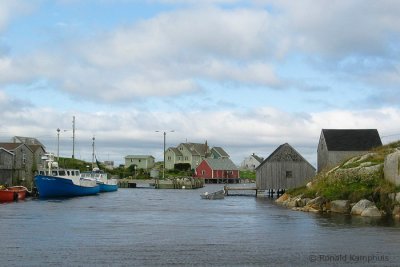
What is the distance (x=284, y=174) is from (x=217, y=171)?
74.7 meters

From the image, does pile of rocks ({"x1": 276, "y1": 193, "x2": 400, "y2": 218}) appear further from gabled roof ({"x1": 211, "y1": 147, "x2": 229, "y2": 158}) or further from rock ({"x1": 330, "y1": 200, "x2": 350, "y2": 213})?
gabled roof ({"x1": 211, "y1": 147, "x2": 229, "y2": 158})

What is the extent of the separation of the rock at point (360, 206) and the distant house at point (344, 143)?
2392 cm

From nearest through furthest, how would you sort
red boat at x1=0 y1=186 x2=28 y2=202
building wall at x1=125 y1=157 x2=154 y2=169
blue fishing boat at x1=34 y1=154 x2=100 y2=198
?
1. red boat at x1=0 y1=186 x2=28 y2=202
2. blue fishing boat at x1=34 y1=154 x2=100 y2=198
3. building wall at x1=125 y1=157 x2=154 y2=169

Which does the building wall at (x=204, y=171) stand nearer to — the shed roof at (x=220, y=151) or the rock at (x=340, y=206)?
the shed roof at (x=220, y=151)

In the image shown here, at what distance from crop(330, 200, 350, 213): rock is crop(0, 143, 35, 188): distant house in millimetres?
48398

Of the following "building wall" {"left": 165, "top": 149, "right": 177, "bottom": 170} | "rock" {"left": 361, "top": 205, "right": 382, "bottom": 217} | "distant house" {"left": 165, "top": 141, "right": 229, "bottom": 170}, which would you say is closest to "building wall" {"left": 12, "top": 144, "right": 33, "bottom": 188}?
"rock" {"left": 361, "top": 205, "right": 382, "bottom": 217}

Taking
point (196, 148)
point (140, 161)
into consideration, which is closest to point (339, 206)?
point (196, 148)

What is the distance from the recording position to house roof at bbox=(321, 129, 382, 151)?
72.5m

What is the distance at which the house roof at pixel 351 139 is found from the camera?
2854 inches

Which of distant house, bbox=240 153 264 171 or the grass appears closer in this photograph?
the grass

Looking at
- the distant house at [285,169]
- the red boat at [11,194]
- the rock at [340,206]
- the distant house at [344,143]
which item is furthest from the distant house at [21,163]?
the rock at [340,206]

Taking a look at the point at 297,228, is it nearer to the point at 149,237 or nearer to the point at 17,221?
the point at 149,237

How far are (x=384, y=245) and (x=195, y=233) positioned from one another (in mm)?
10817

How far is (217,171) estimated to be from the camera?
492 ft
